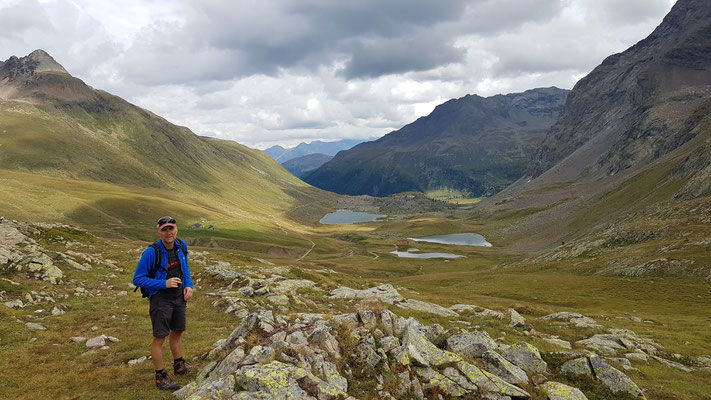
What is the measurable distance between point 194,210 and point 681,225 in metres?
191

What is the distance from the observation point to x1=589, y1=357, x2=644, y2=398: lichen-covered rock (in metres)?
15.9

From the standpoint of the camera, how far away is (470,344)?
17.3 m

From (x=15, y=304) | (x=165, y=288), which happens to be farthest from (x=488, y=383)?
(x=15, y=304)

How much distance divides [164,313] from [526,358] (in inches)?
680

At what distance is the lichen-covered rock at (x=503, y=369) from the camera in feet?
52.0

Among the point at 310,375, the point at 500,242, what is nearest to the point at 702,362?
the point at 310,375

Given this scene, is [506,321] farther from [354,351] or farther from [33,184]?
[33,184]

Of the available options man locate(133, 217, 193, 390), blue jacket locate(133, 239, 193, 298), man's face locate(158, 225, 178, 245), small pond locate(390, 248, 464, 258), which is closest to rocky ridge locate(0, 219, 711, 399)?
man locate(133, 217, 193, 390)

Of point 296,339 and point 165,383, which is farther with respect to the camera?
point 296,339

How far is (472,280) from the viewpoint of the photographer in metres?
87.9

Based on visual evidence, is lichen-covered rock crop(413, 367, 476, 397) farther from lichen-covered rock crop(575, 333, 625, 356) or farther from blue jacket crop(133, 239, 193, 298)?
lichen-covered rock crop(575, 333, 625, 356)

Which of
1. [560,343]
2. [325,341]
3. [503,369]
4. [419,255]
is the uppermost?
[325,341]

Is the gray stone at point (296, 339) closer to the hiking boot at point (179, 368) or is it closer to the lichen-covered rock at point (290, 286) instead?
the hiking boot at point (179, 368)

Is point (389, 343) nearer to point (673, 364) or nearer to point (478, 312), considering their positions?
point (673, 364)
